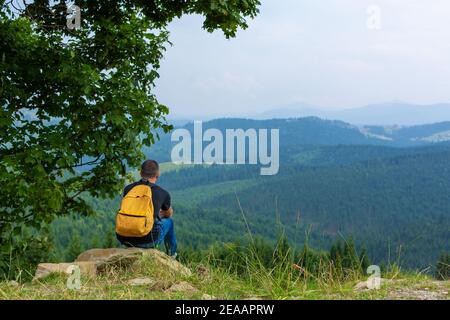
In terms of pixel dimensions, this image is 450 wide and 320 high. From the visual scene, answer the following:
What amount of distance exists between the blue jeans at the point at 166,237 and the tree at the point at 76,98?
3.18m

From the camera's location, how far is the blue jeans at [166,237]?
31.2 feet

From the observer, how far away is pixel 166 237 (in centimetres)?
1019

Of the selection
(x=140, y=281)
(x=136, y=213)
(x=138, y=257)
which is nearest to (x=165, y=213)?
(x=136, y=213)

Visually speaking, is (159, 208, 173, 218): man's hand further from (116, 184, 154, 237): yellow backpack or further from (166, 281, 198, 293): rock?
(166, 281, 198, 293): rock

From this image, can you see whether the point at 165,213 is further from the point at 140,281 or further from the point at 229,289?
the point at 229,289

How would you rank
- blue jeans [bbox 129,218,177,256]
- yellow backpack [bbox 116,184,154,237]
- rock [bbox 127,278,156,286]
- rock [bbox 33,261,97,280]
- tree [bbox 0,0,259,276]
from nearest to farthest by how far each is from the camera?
rock [bbox 127,278,156,286], rock [bbox 33,261,97,280], yellow backpack [bbox 116,184,154,237], blue jeans [bbox 129,218,177,256], tree [bbox 0,0,259,276]

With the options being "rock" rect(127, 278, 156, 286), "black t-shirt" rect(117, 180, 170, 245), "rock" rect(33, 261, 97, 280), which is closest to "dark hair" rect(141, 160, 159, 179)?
"black t-shirt" rect(117, 180, 170, 245)

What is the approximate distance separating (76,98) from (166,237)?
5062mm

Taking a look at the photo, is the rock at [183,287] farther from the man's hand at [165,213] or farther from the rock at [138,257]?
the man's hand at [165,213]

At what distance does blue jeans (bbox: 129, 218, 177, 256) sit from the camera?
951 cm

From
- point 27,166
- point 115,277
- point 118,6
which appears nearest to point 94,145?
point 27,166

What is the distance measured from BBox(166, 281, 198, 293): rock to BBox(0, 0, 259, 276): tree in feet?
20.7

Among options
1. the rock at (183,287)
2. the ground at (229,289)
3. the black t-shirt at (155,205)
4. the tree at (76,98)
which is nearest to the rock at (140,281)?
the ground at (229,289)

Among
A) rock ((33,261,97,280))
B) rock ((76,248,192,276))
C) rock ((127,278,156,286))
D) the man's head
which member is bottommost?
rock ((33,261,97,280))
